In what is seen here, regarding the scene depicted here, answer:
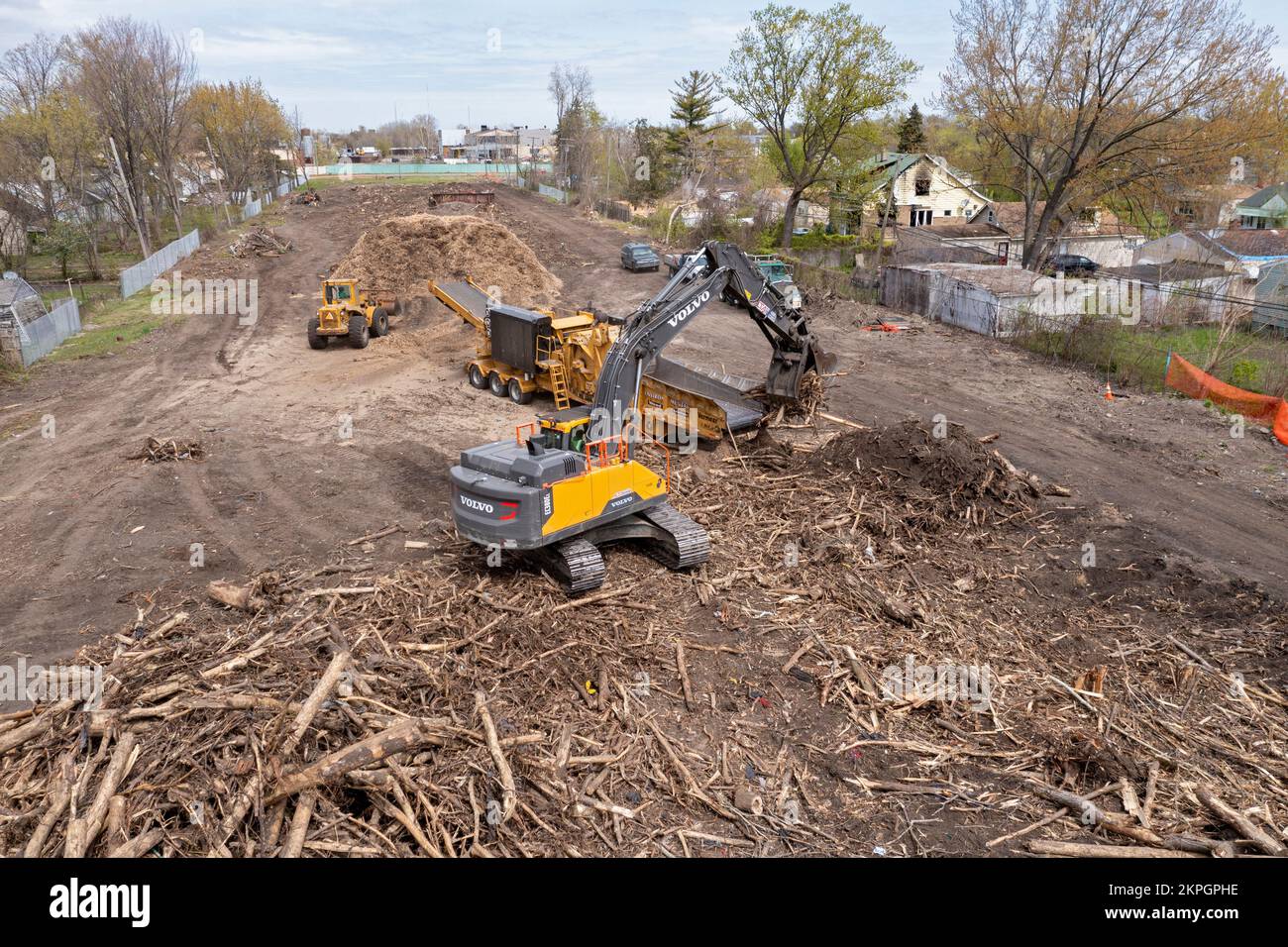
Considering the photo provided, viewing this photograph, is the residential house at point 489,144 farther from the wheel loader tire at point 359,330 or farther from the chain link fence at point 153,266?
the wheel loader tire at point 359,330

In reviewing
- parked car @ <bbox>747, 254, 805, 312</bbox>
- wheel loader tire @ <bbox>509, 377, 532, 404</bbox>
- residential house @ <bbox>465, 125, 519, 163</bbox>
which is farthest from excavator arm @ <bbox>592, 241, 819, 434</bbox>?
residential house @ <bbox>465, 125, 519, 163</bbox>

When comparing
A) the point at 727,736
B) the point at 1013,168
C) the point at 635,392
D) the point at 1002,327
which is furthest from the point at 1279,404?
the point at 1013,168

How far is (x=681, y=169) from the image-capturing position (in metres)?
64.9

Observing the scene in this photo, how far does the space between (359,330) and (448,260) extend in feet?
23.2

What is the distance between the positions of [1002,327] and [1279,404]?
9.85 metres

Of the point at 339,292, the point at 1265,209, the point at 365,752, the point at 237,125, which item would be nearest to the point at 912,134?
the point at 1265,209

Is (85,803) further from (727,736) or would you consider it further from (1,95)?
(1,95)

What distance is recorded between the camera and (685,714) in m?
8.92

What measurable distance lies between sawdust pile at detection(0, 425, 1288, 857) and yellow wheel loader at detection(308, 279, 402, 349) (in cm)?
1523

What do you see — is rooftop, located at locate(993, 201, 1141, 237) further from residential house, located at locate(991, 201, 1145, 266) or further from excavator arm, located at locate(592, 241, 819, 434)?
excavator arm, located at locate(592, 241, 819, 434)

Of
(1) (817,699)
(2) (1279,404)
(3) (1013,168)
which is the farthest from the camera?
(3) (1013,168)

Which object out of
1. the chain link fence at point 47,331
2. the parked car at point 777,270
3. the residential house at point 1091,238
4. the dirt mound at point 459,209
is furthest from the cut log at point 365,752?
the dirt mound at point 459,209

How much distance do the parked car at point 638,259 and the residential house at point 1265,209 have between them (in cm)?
5307

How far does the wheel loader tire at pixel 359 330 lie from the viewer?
26188 mm
